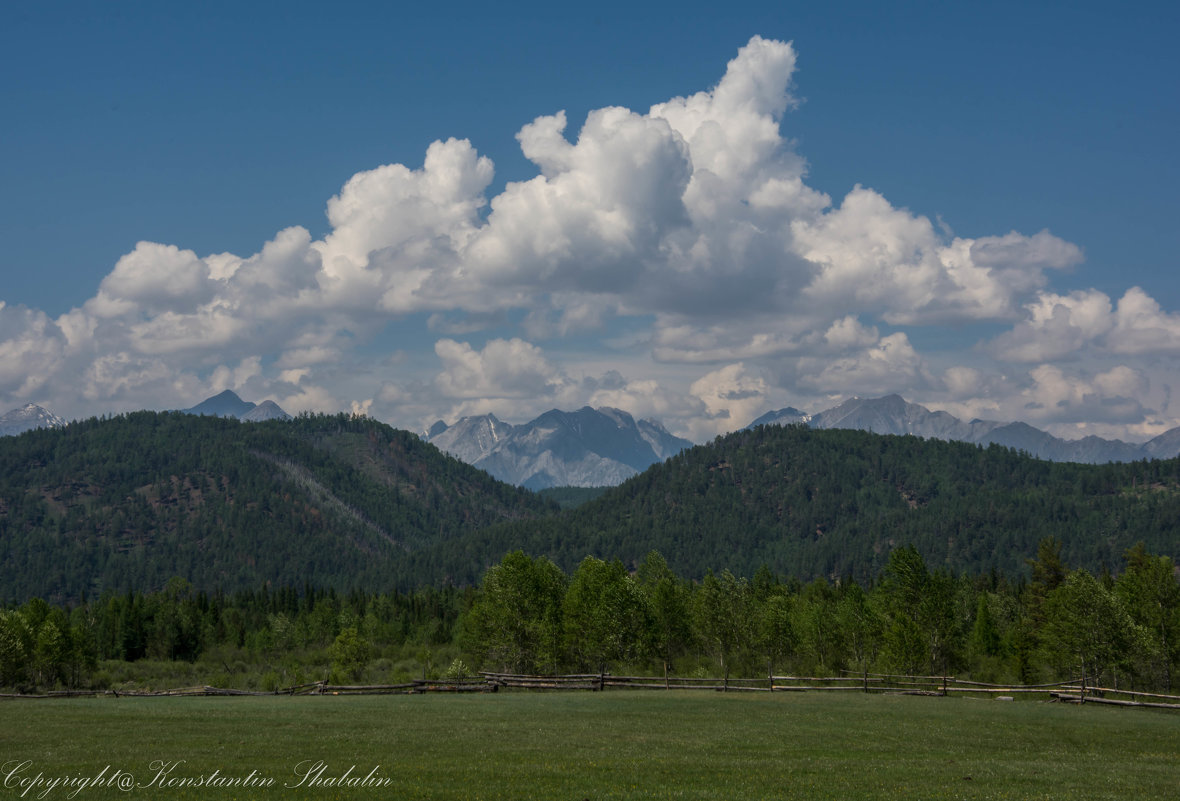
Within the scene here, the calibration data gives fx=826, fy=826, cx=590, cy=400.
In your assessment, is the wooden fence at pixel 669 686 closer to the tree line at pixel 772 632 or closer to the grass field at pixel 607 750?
the tree line at pixel 772 632

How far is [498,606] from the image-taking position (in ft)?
301

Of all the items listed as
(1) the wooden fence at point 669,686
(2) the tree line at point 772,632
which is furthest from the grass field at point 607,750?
(2) the tree line at point 772,632

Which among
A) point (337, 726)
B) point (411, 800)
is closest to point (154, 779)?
point (411, 800)

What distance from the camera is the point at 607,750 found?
3447 cm

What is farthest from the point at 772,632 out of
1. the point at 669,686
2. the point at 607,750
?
the point at 607,750

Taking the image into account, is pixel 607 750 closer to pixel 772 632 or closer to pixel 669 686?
pixel 669 686

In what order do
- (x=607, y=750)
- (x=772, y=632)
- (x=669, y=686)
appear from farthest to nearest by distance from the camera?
(x=772, y=632), (x=669, y=686), (x=607, y=750)

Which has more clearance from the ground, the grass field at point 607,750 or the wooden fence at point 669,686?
the grass field at point 607,750

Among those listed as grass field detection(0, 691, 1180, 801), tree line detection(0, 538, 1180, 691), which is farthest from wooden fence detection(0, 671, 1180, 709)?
grass field detection(0, 691, 1180, 801)

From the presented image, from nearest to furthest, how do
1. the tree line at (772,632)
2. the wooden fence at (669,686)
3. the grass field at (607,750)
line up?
1. the grass field at (607,750)
2. the wooden fence at (669,686)
3. the tree line at (772,632)

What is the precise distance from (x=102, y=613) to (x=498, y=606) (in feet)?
274

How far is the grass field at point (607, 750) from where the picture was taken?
2644 cm

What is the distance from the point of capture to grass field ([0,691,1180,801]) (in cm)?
2644

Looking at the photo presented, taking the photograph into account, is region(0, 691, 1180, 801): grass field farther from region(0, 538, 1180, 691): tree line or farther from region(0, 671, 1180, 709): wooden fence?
region(0, 538, 1180, 691): tree line
